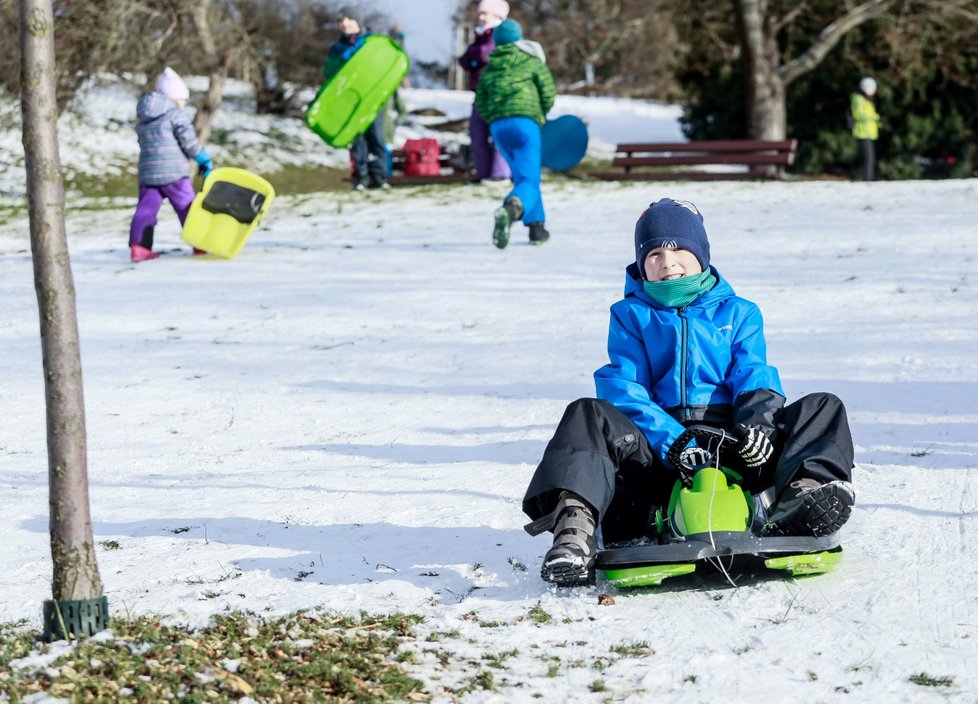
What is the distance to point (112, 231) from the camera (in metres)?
12.7

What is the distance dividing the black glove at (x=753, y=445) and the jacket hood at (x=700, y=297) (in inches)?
19.0

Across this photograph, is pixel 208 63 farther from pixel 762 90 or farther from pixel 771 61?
pixel 771 61

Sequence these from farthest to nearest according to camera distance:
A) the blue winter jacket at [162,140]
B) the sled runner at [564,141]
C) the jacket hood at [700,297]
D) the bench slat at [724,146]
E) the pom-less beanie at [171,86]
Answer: the bench slat at [724,146], the sled runner at [564,141], the pom-less beanie at [171,86], the blue winter jacket at [162,140], the jacket hood at [700,297]

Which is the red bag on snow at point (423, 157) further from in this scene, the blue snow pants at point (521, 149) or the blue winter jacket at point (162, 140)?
the blue snow pants at point (521, 149)

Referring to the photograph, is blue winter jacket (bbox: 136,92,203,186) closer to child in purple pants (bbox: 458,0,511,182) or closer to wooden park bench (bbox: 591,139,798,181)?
child in purple pants (bbox: 458,0,511,182)

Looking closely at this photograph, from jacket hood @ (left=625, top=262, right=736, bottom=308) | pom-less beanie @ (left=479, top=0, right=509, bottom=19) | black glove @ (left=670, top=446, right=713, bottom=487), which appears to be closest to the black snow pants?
black glove @ (left=670, top=446, right=713, bottom=487)

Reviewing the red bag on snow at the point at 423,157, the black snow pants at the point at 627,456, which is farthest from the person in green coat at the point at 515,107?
the red bag on snow at the point at 423,157

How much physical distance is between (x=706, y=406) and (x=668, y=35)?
1359 inches

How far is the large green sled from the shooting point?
1262cm

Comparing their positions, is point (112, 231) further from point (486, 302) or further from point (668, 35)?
point (668, 35)

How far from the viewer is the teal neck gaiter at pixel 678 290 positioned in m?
3.94

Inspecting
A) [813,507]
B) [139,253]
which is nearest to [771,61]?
[139,253]

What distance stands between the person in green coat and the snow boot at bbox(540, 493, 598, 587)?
6461 millimetres

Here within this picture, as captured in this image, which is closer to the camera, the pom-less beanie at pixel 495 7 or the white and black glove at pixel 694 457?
the white and black glove at pixel 694 457
